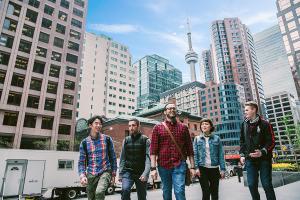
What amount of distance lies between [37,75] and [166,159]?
1756 inches

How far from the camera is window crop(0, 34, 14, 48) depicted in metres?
40.8

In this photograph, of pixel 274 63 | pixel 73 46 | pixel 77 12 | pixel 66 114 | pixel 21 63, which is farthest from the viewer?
pixel 274 63

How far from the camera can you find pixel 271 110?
500 feet

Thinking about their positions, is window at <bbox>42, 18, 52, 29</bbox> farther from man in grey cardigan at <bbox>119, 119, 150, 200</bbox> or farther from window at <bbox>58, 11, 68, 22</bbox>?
man in grey cardigan at <bbox>119, 119, 150, 200</bbox>

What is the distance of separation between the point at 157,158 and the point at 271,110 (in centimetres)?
16794

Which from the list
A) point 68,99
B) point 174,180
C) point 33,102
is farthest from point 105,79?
point 174,180

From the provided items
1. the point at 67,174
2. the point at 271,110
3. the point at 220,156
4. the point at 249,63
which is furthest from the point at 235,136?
the point at 220,156

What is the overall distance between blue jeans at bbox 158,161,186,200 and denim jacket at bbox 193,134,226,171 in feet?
4.20

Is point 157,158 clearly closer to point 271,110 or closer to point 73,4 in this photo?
point 73,4

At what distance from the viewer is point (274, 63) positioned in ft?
625

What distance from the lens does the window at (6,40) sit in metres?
40.8

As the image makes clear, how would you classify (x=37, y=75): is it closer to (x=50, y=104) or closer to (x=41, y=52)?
(x=41, y=52)

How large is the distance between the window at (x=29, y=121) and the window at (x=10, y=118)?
1.52 m

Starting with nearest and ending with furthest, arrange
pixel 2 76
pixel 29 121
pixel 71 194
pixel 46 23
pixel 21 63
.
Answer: pixel 71 194, pixel 2 76, pixel 29 121, pixel 21 63, pixel 46 23
